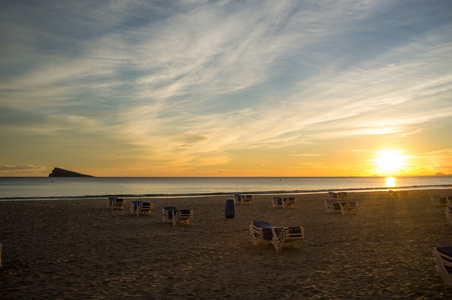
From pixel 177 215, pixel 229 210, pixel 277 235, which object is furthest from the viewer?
pixel 229 210

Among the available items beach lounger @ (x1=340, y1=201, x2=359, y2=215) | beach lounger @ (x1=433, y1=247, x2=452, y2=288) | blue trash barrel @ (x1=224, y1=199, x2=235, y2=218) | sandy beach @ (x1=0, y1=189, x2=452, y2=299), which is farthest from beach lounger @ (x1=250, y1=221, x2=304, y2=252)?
beach lounger @ (x1=340, y1=201, x2=359, y2=215)

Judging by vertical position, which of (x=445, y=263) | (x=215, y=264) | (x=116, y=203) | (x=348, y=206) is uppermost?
(x=116, y=203)

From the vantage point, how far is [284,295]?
20.9ft

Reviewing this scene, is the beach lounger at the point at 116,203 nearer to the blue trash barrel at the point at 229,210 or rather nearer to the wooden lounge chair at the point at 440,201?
the blue trash barrel at the point at 229,210

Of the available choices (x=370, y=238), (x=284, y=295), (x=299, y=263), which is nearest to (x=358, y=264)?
(x=299, y=263)

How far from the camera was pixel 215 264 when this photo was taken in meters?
8.80

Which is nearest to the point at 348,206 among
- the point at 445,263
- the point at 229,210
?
the point at 229,210

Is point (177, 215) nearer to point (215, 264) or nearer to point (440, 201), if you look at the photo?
point (215, 264)

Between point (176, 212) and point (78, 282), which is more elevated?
point (176, 212)

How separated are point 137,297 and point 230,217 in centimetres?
1231

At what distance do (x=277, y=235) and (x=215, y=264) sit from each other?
2.56 m

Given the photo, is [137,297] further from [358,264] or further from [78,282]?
[358,264]

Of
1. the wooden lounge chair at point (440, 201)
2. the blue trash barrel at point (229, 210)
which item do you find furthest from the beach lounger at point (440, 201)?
the blue trash barrel at point (229, 210)

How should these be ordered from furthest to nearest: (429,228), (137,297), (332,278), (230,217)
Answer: (230,217) < (429,228) < (332,278) < (137,297)
